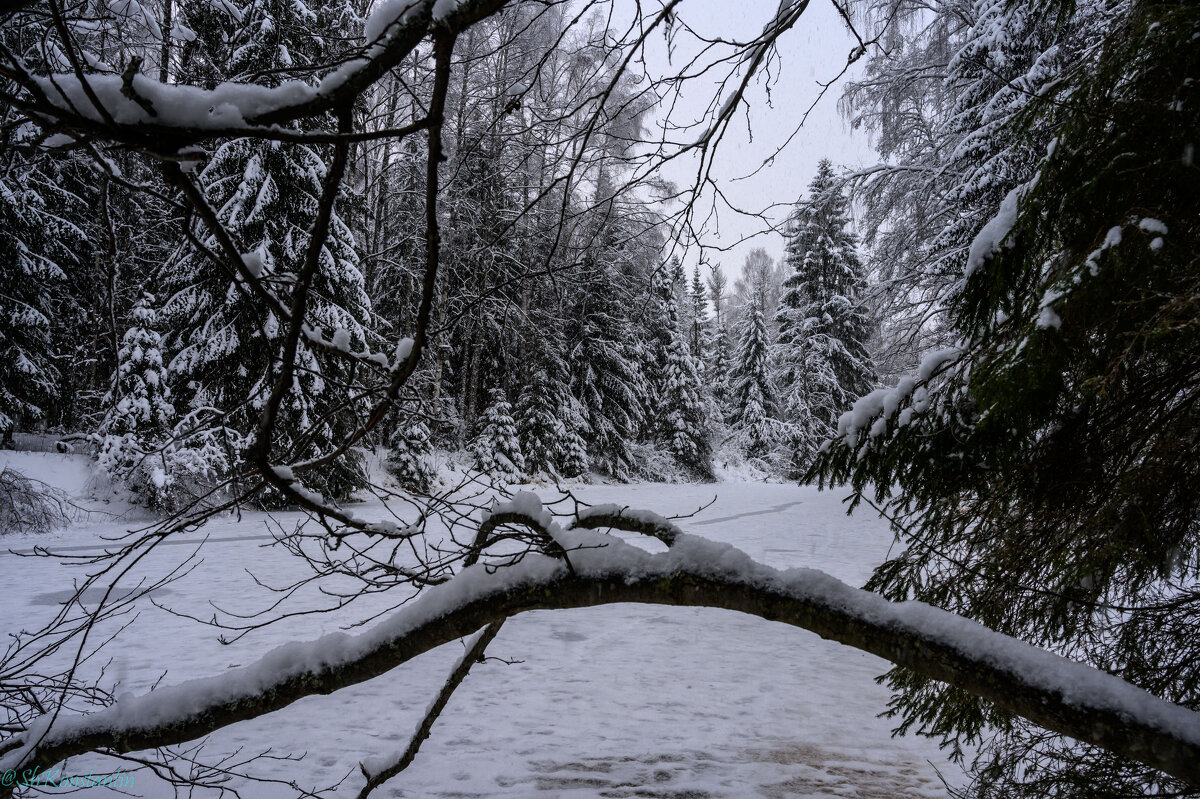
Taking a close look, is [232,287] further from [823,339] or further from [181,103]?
[823,339]

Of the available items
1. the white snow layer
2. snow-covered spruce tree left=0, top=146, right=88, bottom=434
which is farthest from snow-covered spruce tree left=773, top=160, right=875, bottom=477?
the white snow layer

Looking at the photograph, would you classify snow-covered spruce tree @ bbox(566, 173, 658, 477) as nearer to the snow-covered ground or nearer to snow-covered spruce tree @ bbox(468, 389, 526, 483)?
snow-covered spruce tree @ bbox(468, 389, 526, 483)

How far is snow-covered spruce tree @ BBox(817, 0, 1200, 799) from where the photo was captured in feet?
6.88

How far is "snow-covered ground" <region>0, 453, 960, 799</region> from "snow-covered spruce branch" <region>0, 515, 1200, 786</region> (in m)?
0.87

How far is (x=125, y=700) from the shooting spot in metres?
1.66

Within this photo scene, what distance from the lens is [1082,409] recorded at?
2357 millimetres

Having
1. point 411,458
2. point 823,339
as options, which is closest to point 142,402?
point 411,458

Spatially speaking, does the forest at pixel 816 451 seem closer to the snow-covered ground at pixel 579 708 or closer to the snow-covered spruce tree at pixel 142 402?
the snow-covered ground at pixel 579 708

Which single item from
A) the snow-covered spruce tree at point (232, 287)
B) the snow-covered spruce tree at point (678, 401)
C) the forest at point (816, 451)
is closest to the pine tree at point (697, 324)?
the snow-covered spruce tree at point (678, 401)

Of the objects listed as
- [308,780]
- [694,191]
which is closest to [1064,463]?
[694,191]

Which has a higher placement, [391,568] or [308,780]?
[391,568]

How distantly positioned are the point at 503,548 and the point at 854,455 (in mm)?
7483

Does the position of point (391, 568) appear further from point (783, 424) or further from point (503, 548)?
point (783, 424)

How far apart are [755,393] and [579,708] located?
2698cm
